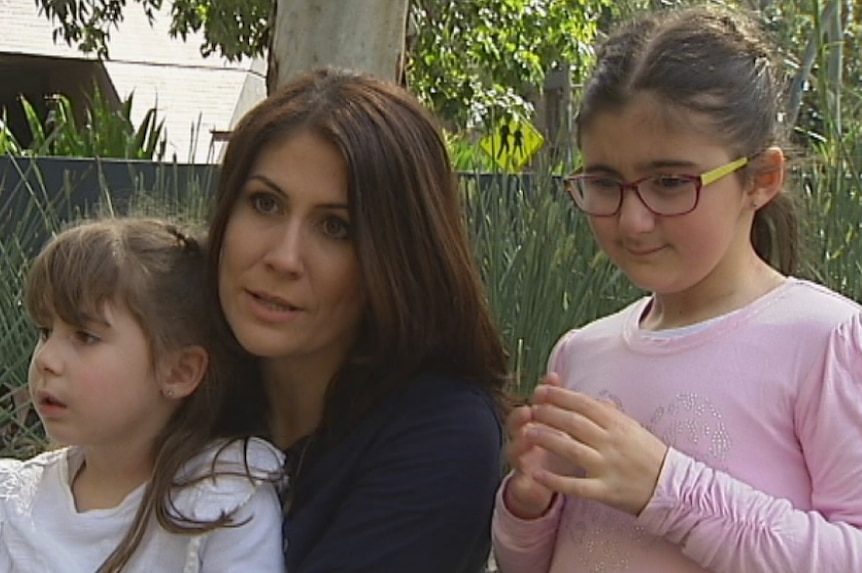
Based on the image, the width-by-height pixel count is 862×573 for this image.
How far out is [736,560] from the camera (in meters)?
1.56

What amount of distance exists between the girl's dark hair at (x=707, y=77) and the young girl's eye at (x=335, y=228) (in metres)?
0.36

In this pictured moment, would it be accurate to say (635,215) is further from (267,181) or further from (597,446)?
(267,181)

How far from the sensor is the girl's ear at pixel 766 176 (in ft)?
5.60

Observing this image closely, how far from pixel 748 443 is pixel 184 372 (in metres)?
0.86

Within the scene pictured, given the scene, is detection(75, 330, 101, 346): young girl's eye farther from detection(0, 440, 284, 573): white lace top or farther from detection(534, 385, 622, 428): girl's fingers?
detection(534, 385, 622, 428): girl's fingers

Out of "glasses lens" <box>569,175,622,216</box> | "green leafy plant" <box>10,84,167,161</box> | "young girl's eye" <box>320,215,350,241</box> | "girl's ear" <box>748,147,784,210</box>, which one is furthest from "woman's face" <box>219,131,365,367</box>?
"green leafy plant" <box>10,84,167,161</box>

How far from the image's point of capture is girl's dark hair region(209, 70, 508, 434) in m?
1.90

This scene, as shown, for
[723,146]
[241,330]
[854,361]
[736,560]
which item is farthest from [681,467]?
[241,330]

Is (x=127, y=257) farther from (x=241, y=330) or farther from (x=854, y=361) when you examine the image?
(x=854, y=361)

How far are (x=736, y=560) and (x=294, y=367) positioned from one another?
805 mm

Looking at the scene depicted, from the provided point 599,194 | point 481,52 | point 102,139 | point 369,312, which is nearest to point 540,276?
point 369,312

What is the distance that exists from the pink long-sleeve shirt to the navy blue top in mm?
182

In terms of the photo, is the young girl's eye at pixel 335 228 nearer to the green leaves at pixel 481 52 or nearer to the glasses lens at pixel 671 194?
the glasses lens at pixel 671 194

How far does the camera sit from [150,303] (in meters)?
1.97
